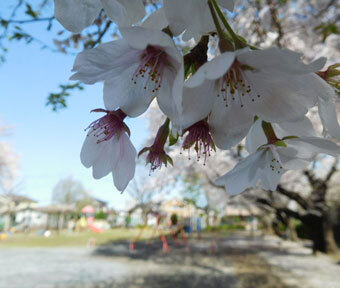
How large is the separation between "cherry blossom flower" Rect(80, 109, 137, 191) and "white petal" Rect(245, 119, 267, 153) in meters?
0.20

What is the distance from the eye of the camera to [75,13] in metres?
0.36

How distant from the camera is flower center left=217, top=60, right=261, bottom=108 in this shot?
0.38m

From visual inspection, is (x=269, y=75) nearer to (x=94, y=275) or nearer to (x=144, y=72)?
(x=144, y=72)

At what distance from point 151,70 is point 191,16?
0.10m

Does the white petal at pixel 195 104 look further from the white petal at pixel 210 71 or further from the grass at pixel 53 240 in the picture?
the grass at pixel 53 240

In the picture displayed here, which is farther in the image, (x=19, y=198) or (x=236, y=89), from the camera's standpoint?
(x=19, y=198)

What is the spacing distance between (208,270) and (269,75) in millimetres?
9849

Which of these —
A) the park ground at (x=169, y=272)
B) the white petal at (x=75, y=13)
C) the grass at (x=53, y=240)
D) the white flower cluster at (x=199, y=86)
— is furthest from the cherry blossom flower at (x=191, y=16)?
the grass at (x=53, y=240)

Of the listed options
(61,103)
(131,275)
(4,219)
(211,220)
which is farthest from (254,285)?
(211,220)

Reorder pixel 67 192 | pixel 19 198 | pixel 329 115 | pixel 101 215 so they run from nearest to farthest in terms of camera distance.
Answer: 1. pixel 329 115
2. pixel 19 198
3. pixel 67 192
4. pixel 101 215

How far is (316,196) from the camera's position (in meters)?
9.70

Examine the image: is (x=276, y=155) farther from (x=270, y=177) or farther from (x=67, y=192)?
(x=67, y=192)

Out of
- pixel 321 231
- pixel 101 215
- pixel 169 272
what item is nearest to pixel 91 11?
pixel 169 272

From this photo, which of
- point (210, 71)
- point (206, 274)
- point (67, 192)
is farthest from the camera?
point (67, 192)
